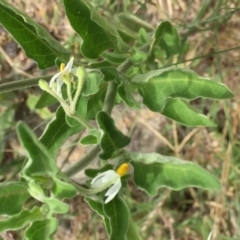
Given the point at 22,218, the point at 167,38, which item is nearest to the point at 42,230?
the point at 22,218

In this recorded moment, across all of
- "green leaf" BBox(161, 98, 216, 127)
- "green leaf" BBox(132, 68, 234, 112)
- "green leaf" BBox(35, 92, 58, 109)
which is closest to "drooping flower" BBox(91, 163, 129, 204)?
"green leaf" BBox(132, 68, 234, 112)

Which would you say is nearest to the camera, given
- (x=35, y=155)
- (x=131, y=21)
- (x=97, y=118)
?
(x=35, y=155)

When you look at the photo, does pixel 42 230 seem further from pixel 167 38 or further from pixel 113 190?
pixel 167 38

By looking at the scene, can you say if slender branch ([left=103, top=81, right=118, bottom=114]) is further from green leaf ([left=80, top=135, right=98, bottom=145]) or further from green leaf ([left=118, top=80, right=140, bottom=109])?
green leaf ([left=80, top=135, right=98, bottom=145])

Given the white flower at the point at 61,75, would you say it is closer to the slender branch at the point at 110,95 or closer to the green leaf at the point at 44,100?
the slender branch at the point at 110,95

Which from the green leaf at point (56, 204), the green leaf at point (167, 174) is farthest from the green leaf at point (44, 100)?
the green leaf at point (56, 204)

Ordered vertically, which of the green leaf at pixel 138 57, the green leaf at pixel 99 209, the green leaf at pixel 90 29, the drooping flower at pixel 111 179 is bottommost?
the green leaf at pixel 99 209

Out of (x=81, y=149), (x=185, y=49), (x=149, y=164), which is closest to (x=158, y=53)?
(x=185, y=49)
